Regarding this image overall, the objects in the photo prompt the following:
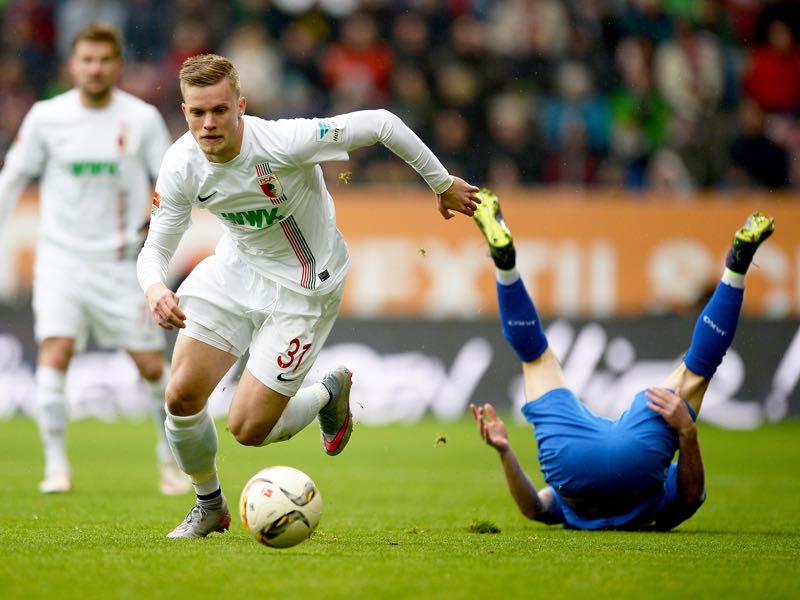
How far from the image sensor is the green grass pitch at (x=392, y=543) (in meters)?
4.96

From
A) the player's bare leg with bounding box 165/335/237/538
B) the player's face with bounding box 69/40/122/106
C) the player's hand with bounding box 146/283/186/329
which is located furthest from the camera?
the player's face with bounding box 69/40/122/106

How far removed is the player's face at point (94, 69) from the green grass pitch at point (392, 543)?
2.72 m

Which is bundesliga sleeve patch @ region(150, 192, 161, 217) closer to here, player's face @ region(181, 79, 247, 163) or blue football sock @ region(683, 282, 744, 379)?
player's face @ region(181, 79, 247, 163)

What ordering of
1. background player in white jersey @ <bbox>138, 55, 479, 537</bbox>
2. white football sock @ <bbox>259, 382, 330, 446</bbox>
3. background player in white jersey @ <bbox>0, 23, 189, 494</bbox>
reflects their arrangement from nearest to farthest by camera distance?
background player in white jersey @ <bbox>138, 55, 479, 537</bbox> → white football sock @ <bbox>259, 382, 330, 446</bbox> → background player in white jersey @ <bbox>0, 23, 189, 494</bbox>

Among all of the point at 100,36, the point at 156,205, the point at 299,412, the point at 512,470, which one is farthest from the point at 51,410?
the point at 512,470

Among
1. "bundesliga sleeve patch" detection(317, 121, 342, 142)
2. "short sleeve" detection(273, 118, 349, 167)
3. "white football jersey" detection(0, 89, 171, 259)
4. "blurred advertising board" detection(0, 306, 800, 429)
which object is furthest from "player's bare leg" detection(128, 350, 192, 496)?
"blurred advertising board" detection(0, 306, 800, 429)

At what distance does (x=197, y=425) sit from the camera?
651 cm

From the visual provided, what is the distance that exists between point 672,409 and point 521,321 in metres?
1.01

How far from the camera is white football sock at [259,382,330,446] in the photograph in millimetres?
6914

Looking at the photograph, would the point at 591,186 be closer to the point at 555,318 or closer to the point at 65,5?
the point at 555,318

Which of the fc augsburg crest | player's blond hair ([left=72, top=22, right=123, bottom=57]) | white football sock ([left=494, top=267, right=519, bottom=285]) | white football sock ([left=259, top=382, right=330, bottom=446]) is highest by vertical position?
player's blond hair ([left=72, top=22, right=123, bottom=57])

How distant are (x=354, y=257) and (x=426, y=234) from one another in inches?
37.1

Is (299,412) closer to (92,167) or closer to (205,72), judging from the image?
(205,72)

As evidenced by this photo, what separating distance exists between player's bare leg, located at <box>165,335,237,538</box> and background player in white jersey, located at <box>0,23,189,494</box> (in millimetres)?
2365
